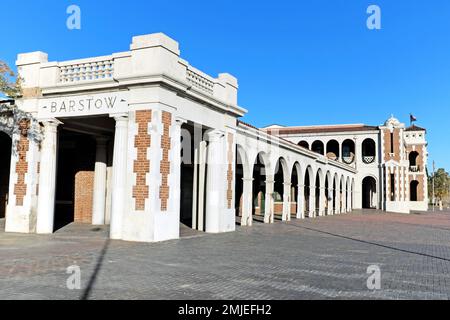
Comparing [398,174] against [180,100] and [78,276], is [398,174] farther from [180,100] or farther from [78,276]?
[78,276]

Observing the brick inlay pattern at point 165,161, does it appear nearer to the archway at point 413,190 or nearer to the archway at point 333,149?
the archway at point 333,149

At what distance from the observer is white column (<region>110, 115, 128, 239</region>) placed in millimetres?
12305

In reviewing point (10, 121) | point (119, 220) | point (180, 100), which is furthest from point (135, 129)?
point (10, 121)

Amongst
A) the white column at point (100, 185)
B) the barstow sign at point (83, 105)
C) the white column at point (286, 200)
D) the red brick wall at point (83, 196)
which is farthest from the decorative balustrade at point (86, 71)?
the white column at point (286, 200)

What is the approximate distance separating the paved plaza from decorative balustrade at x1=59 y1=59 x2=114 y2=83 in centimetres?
529

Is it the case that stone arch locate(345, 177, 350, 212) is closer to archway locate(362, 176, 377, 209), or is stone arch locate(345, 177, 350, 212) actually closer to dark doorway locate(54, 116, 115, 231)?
archway locate(362, 176, 377, 209)

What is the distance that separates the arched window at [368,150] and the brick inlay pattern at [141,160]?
1719 inches

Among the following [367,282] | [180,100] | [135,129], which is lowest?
[367,282]

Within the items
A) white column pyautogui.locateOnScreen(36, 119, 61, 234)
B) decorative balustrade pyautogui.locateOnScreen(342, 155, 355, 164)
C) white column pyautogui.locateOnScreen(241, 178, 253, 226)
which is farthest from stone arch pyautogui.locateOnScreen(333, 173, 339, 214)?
white column pyautogui.locateOnScreen(36, 119, 61, 234)

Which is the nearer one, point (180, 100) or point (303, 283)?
point (303, 283)

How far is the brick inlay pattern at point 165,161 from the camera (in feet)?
40.1

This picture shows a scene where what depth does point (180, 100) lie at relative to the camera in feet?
43.7

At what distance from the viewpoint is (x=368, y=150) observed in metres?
52.5
